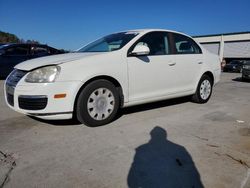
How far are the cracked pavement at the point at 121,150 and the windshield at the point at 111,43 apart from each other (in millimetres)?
1248

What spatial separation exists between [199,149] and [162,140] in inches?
20.5

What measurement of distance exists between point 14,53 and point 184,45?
6.71 metres

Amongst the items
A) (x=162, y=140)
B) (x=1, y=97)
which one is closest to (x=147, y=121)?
(x=162, y=140)

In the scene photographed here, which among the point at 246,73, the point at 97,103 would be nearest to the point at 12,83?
the point at 97,103

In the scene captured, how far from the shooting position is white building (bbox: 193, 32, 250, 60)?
3162 cm

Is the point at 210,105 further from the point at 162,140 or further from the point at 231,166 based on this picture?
the point at 231,166

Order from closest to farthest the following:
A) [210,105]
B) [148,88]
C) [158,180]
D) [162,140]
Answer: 1. [158,180]
2. [162,140]
3. [148,88]
4. [210,105]

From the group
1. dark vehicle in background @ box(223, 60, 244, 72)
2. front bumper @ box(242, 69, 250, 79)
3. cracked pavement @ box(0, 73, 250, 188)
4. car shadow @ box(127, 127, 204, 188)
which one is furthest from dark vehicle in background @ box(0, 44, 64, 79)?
dark vehicle in background @ box(223, 60, 244, 72)

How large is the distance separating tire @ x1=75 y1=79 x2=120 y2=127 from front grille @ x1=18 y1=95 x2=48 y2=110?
473 millimetres

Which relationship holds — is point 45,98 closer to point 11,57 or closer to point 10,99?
point 10,99

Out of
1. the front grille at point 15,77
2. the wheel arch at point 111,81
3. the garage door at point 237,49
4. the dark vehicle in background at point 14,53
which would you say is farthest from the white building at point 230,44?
the front grille at point 15,77

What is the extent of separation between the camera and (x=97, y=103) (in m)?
3.79

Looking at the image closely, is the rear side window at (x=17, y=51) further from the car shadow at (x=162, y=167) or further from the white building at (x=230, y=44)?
the white building at (x=230, y=44)

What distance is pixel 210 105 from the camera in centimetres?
571
